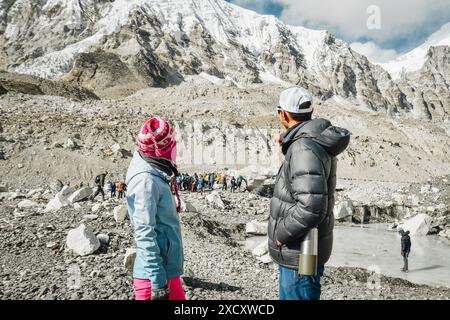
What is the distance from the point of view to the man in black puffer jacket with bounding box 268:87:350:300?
2.60m

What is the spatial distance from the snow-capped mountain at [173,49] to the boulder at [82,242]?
54.6 m

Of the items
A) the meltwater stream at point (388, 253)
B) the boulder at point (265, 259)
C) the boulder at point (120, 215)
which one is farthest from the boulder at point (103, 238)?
the meltwater stream at point (388, 253)

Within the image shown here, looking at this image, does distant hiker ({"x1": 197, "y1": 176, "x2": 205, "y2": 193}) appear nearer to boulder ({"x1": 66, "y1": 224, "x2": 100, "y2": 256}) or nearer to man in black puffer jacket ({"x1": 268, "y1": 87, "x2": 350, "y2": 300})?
boulder ({"x1": 66, "y1": 224, "x2": 100, "y2": 256})

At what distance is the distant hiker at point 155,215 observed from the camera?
2.80 m

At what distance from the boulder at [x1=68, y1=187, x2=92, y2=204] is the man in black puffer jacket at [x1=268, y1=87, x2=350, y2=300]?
1200 cm

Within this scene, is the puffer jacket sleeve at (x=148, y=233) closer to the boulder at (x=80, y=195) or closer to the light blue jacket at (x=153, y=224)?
the light blue jacket at (x=153, y=224)

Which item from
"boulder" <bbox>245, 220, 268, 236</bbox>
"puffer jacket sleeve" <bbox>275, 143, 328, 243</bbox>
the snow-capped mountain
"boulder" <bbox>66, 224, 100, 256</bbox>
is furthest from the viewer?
the snow-capped mountain

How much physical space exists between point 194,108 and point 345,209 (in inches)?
1035

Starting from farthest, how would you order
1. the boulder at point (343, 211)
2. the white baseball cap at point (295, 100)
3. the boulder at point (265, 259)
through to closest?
the boulder at point (343, 211) → the boulder at point (265, 259) → the white baseball cap at point (295, 100)

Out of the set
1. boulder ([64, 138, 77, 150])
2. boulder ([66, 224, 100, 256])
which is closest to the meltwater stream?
boulder ([66, 224, 100, 256])

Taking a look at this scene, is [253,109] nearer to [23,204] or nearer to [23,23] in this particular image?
[23,204]

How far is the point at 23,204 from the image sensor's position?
12.7 metres

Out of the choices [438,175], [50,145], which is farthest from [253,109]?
[50,145]

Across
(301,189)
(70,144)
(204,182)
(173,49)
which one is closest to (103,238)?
(301,189)
